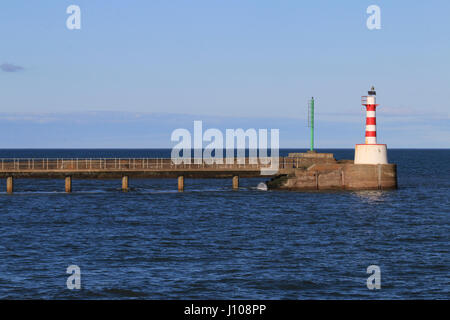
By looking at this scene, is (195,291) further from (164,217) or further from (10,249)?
(164,217)

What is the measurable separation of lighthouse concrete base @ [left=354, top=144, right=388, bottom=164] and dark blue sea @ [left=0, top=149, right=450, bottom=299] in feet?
11.7

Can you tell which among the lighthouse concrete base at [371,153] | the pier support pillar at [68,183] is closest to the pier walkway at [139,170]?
the pier support pillar at [68,183]

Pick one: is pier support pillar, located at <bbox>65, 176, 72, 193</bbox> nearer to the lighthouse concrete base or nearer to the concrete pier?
the concrete pier

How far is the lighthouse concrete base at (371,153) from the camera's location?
56.4 metres

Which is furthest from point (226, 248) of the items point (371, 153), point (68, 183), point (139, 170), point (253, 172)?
point (68, 183)

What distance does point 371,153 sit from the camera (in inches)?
2221

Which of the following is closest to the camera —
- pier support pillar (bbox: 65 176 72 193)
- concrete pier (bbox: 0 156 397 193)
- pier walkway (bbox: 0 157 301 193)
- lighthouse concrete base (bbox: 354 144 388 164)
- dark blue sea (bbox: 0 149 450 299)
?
dark blue sea (bbox: 0 149 450 299)

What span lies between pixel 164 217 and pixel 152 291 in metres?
22.0

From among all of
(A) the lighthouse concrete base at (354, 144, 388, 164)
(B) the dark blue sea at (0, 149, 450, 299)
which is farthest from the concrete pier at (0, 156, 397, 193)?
(B) the dark blue sea at (0, 149, 450, 299)

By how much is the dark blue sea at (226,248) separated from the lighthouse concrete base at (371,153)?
3.55 metres

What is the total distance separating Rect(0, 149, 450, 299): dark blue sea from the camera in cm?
2184

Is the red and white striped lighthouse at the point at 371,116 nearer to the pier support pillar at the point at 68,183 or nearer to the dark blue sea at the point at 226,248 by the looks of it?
the dark blue sea at the point at 226,248
